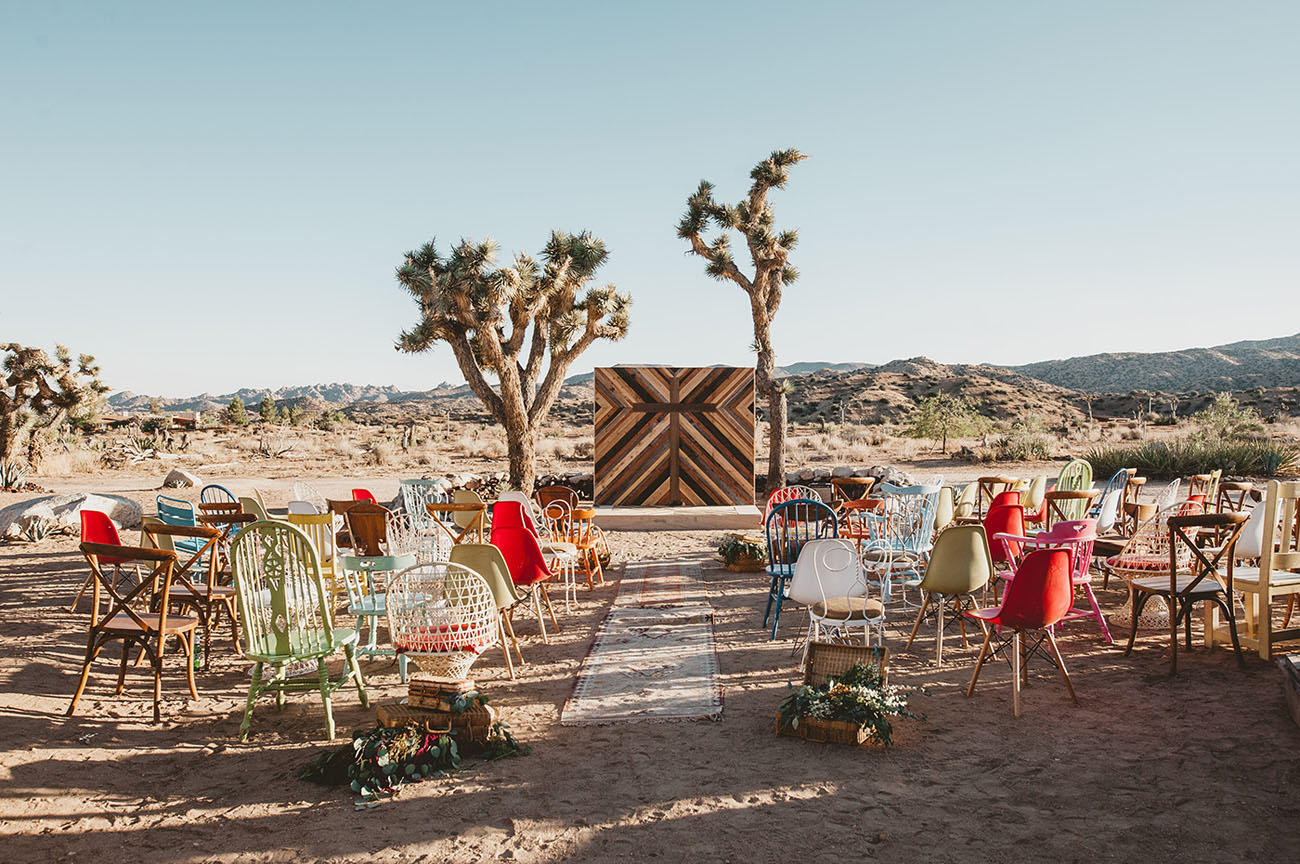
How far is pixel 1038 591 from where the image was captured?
4.71 metres

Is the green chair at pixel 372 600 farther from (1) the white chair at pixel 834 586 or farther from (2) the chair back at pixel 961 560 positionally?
(2) the chair back at pixel 961 560

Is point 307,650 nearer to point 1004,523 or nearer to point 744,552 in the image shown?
point 1004,523

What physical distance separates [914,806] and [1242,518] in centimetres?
309

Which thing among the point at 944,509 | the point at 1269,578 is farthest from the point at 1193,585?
the point at 944,509

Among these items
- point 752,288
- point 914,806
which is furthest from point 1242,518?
point 752,288

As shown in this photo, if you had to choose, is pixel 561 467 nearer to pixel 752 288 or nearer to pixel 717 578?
pixel 752 288

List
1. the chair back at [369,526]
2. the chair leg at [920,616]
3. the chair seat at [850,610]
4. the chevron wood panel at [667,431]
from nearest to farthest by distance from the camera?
the chair seat at [850,610] → the chair leg at [920,616] → the chair back at [369,526] → the chevron wood panel at [667,431]

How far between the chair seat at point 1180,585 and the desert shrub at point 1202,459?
1357 cm

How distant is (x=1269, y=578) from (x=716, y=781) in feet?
12.2

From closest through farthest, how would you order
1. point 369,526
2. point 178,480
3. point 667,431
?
point 369,526, point 667,431, point 178,480

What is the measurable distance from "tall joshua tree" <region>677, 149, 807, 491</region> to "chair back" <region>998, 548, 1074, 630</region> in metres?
11.2

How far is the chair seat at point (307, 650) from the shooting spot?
14.6 feet

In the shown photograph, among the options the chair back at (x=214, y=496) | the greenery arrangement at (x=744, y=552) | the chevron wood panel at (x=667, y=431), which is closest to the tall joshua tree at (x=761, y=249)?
the chevron wood panel at (x=667, y=431)

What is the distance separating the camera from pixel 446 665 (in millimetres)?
4578
